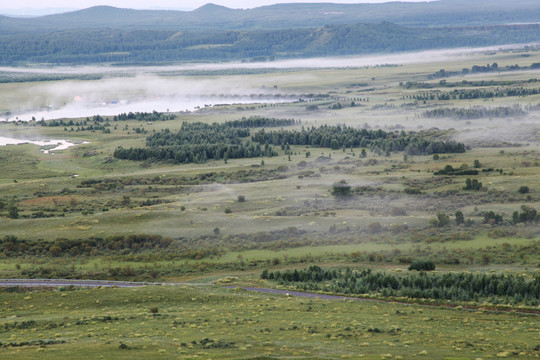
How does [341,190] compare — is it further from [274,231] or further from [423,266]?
[423,266]

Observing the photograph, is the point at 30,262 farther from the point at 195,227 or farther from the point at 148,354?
the point at 148,354

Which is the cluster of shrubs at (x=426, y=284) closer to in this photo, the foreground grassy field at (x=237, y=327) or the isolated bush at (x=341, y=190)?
the foreground grassy field at (x=237, y=327)

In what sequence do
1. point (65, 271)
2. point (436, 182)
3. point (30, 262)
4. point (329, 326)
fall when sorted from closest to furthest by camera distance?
point (329, 326) → point (65, 271) → point (30, 262) → point (436, 182)

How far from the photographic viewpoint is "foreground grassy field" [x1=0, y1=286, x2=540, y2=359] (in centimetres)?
2867

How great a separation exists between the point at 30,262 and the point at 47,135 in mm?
101145

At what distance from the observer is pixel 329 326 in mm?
34531

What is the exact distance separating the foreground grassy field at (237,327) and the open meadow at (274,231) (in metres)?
0.16

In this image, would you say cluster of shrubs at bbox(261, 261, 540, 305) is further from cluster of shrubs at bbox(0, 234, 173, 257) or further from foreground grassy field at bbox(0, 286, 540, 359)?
cluster of shrubs at bbox(0, 234, 173, 257)

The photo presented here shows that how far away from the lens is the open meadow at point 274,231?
32844 millimetres

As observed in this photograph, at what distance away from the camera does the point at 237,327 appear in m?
35.0

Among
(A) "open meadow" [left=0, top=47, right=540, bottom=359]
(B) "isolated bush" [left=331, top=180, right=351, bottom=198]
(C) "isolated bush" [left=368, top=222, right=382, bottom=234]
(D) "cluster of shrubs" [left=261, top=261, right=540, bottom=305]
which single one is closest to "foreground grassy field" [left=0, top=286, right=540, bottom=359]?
(A) "open meadow" [left=0, top=47, right=540, bottom=359]

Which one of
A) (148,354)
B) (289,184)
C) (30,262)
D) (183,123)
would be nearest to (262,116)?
(183,123)

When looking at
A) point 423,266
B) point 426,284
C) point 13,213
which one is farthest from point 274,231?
point 13,213

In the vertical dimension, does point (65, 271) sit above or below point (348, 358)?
below
